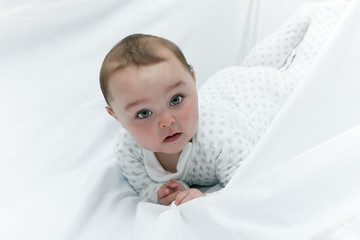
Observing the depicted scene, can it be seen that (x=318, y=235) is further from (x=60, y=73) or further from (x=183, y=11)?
(x=183, y=11)

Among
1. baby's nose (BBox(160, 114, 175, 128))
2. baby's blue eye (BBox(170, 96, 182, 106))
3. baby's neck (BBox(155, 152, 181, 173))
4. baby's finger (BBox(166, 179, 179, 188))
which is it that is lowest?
baby's finger (BBox(166, 179, 179, 188))

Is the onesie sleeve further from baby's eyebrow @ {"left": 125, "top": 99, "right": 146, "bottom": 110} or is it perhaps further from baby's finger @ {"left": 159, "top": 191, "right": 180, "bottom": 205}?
baby's eyebrow @ {"left": 125, "top": 99, "right": 146, "bottom": 110}

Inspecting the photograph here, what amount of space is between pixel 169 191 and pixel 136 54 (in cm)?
29

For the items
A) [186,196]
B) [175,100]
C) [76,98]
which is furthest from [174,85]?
[76,98]

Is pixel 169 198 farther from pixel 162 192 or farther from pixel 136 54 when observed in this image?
pixel 136 54

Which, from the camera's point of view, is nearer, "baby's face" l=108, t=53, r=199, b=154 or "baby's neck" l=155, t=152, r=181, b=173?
"baby's face" l=108, t=53, r=199, b=154

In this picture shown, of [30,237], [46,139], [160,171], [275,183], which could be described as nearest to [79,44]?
[46,139]

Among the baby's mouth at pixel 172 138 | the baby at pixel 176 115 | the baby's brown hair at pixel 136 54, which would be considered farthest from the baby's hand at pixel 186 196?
the baby's brown hair at pixel 136 54

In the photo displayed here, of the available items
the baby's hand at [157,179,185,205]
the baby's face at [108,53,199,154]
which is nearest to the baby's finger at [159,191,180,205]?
the baby's hand at [157,179,185,205]

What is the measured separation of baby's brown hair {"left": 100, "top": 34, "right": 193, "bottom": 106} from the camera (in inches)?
30.9

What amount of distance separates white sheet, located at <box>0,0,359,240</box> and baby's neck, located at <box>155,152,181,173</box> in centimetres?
10

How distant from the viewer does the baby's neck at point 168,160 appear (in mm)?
958

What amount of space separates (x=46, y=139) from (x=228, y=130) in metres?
0.44

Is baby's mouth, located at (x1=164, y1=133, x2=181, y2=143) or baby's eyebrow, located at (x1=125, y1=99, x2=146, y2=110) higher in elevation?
baby's eyebrow, located at (x1=125, y1=99, x2=146, y2=110)
